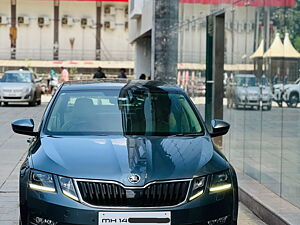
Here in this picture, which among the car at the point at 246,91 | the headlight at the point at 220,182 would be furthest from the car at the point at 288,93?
the headlight at the point at 220,182

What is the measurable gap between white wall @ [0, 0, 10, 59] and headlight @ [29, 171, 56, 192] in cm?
5002

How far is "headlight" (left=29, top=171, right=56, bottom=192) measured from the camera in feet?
17.4

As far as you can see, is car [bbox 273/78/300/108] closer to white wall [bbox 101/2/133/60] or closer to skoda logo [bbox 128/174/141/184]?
skoda logo [bbox 128/174/141/184]

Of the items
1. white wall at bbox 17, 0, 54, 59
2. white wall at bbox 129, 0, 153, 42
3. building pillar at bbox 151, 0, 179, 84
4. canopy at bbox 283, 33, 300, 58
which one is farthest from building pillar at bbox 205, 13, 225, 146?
white wall at bbox 17, 0, 54, 59

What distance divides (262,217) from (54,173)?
9.54 ft

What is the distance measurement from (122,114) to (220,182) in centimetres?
153

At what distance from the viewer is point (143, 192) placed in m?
5.15

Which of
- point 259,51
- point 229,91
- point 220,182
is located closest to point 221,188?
point 220,182

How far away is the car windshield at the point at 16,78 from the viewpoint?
28.1 meters

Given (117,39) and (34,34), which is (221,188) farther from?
(34,34)

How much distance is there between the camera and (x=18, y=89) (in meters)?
27.2

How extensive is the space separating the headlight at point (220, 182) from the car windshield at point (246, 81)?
4260mm

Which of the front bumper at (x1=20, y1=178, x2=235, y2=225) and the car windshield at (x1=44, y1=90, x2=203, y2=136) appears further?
the car windshield at (x1=44, y1=90, x2=203, y2=136)

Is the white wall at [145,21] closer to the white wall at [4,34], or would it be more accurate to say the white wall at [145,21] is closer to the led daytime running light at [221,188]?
the led daytime running light at [221,188]
